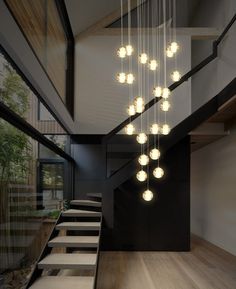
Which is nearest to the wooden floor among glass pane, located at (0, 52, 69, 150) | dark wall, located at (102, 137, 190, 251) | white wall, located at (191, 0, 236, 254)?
dark wall, located at (102, 137, 190, 251)

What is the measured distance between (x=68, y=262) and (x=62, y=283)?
0.41 metres

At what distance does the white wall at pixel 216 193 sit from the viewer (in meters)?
7.47

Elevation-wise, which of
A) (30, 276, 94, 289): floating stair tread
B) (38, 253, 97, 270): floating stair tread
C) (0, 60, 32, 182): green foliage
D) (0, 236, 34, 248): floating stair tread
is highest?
(0, 60, 32, 182): green foliage

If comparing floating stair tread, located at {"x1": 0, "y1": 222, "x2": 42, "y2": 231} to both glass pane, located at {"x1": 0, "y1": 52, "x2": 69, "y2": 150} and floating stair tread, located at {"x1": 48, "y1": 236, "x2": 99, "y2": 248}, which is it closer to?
floating stair tread, located at {"x1": 48, "y1": 236, "x2": 99, "y2": 248}

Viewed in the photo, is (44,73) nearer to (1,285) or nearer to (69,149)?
(1,285)

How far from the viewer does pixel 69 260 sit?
5098 mm

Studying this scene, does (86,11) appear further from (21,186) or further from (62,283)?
(62,283)

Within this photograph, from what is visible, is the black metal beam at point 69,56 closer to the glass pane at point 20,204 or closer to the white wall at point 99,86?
the white wall at point 99,86

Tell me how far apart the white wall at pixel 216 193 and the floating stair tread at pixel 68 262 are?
3569 mm

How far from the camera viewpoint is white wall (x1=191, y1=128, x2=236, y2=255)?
747 cm

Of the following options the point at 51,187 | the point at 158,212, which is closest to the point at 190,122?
the point at 158,212

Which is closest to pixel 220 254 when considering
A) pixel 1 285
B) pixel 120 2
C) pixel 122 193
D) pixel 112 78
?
pixel 122 193

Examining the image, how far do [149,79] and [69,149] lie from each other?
8.97 feet

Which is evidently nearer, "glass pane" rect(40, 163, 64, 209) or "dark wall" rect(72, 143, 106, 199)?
"glass pane" rect(40, 163, 64, 209)
